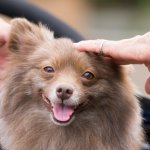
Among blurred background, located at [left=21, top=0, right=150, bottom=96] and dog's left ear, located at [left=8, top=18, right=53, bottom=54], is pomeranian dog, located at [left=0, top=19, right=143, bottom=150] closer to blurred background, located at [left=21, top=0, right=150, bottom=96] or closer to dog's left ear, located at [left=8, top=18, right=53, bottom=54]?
dog's left ear, located at [left=8, top=18, right=53, bottom=54]

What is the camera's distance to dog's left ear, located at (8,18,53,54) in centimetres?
474

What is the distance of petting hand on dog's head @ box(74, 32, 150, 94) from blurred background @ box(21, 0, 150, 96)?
12.5m

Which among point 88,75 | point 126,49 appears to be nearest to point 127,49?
point 126,49

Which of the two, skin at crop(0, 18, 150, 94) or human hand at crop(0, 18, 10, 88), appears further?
human hand at crop(0, 18, 10, 88)

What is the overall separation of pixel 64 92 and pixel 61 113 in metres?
0.14

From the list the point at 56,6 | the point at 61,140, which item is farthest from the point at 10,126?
the point at 56,6

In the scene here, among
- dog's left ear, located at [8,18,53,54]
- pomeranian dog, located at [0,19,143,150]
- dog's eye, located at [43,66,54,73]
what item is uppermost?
dog's left ear, located at [8,18,53,54]

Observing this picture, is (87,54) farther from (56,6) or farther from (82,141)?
(56,6)

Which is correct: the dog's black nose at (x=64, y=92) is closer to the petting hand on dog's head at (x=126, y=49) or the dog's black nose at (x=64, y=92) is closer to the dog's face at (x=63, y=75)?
the dog's face at (x=63, y=75)

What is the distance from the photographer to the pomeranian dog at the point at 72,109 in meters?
4.54

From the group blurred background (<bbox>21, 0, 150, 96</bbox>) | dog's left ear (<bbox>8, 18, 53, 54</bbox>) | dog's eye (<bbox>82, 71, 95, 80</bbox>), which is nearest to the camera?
dog's eye (<bbox>82, 71, 95, 80</bbox>)

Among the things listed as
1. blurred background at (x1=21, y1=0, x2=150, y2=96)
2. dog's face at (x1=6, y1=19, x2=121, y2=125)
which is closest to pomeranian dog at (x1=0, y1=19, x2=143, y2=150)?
dog's face at (x1=6, y1=19, x2=121, y2=125)

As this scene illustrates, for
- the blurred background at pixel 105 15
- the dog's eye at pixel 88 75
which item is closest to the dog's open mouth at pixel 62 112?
the dog's eye at pixel 88 75

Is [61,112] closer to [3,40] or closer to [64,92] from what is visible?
[64,92]
